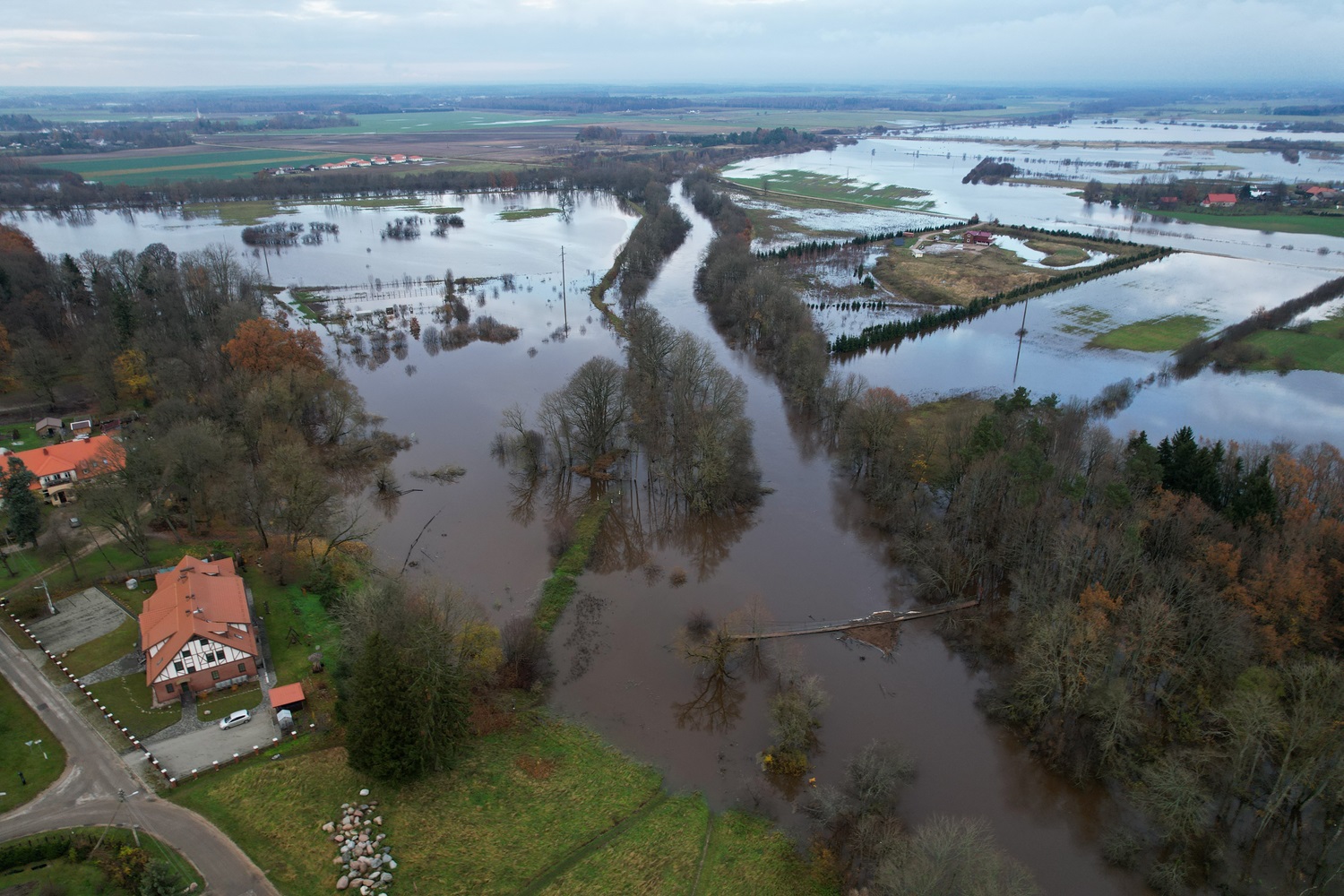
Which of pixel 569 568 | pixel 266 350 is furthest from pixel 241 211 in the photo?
pixel 569 568

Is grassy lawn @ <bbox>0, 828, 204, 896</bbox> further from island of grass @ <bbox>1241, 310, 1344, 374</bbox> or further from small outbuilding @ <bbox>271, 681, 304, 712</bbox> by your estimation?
island of grass @ <bbox>1241, 310, 1344, 374</bbox>

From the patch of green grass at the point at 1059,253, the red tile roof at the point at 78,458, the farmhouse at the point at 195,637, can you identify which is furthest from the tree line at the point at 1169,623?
the patch of green grass at the point at 1059,253

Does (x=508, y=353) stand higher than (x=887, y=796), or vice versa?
(x=508, y=353)

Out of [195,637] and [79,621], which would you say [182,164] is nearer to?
[79,621]

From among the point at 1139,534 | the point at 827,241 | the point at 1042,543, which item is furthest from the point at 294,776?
the point at 827,241

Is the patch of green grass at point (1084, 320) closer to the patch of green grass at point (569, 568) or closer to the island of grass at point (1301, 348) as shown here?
the island of grass at point (1301, 348)

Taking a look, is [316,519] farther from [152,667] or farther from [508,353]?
[508,353]

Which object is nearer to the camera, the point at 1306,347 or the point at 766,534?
the point at 766,534
